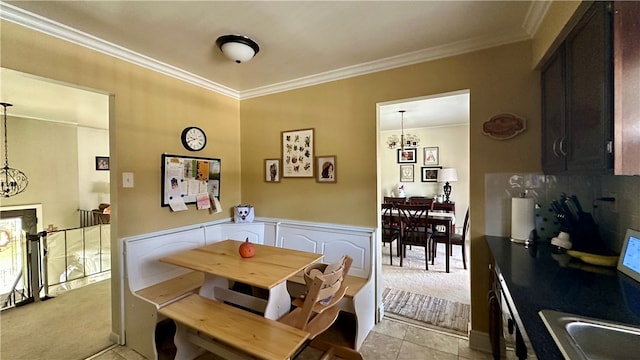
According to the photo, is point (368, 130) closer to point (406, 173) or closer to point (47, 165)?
point (406, 173)

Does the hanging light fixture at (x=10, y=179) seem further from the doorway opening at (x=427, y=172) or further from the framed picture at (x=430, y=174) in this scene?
the framed picture at (x=430, y=174)

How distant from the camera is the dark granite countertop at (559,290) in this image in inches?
35.0

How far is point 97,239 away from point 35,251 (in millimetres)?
1102

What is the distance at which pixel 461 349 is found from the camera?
1.98 meters

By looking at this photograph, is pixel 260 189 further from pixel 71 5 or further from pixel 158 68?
pixel 71 5

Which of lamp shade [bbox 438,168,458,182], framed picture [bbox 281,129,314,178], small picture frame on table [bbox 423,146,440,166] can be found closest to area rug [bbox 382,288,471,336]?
framed picture [bbox 281,129,314,178]

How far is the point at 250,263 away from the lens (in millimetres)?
1837

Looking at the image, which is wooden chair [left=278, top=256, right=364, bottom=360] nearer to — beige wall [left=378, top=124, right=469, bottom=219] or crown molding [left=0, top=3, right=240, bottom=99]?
crown molding [left=0, top=3, right=240, bottom=99]

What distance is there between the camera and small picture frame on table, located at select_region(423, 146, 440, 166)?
560 cm

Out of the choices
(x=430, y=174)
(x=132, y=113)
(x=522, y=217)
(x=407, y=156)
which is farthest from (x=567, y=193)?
(x=407, y=156)

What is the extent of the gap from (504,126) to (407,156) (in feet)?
13.1

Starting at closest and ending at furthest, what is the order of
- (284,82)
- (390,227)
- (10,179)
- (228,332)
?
(228,332), (284,82), (390,227), (10,179)

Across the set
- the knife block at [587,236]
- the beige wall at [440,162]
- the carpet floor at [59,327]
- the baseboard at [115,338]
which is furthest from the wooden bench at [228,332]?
the beige wall at [440,162]

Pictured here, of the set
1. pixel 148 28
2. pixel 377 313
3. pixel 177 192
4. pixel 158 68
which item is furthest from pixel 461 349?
pixel 158 68
